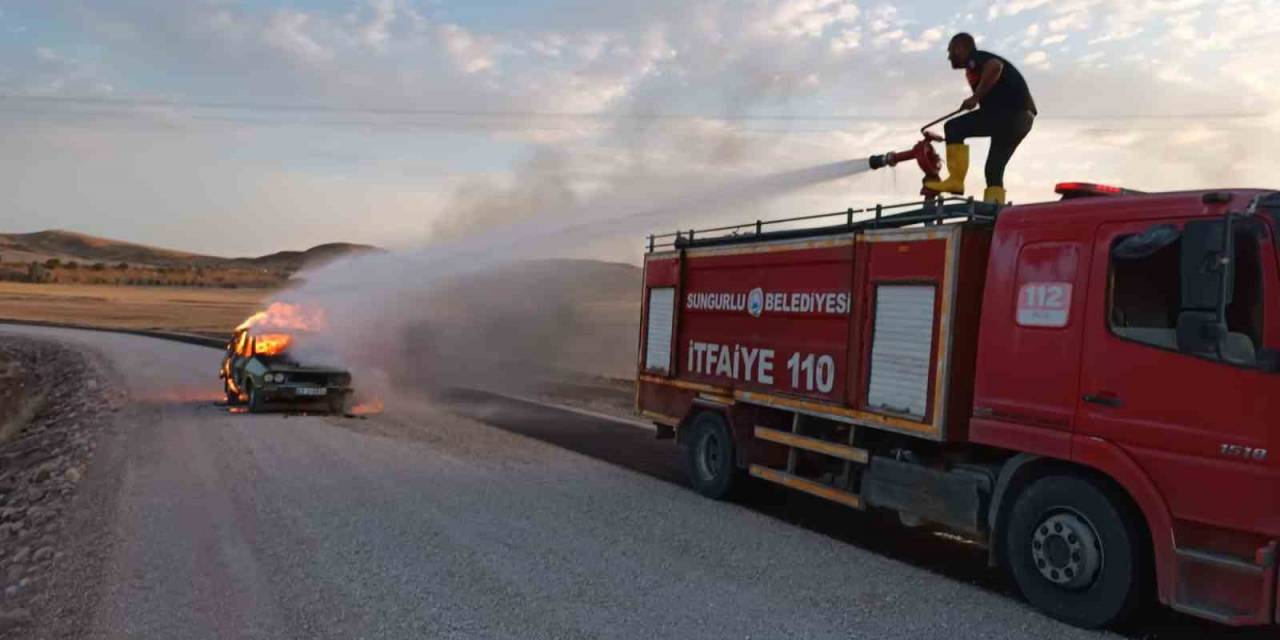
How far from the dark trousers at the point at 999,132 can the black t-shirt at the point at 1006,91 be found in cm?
5

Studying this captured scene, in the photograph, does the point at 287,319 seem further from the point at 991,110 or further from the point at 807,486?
the point at 991,110

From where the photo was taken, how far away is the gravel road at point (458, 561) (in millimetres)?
5355

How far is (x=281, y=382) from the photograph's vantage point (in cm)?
1525

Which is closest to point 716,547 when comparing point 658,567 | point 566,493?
point 658,567

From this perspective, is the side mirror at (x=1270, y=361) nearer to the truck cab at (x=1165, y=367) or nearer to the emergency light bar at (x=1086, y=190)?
the truck cab at (x=1165, y=367)

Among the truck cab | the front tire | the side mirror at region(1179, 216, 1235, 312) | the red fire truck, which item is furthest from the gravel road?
the front tire

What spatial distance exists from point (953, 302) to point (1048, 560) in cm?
191

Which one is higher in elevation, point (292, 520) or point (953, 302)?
point (953, 302)

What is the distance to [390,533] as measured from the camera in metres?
7.30

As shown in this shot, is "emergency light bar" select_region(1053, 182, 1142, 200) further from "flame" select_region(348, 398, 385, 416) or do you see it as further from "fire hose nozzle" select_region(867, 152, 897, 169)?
"flame" select_region(348, 398, 385, 416)

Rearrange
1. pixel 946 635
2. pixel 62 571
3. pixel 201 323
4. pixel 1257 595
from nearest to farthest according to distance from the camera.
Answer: pixel 1257 595, pixel 946 635, pixel 62 571, pixel 201 323

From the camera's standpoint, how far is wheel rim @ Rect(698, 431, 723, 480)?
31.3 ft

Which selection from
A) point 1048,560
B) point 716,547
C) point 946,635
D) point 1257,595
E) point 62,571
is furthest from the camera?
point 716,547

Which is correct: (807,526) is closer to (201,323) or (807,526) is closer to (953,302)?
(953,302)
